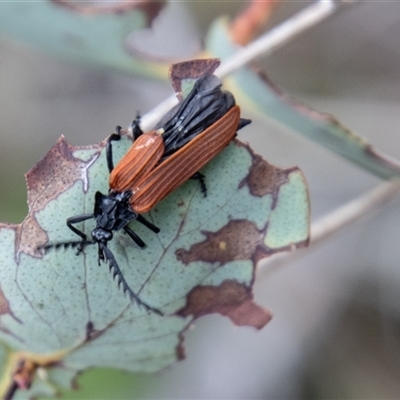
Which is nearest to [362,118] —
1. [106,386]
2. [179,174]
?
[179,174]

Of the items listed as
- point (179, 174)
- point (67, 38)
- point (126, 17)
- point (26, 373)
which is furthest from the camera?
point (67, 38)

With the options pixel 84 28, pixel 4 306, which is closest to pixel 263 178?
pixel 4 306

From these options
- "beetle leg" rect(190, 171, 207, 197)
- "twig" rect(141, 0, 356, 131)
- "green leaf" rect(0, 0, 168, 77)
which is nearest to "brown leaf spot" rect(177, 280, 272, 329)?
"beetle leg" rect(190, 171, 207, 197)

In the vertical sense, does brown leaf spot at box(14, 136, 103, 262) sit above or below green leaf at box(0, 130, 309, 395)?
above

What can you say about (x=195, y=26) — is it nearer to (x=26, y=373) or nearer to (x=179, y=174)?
(x=179, y=174)

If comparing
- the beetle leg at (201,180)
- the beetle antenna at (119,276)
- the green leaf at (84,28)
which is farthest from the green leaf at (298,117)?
the beetle antenna at (119,276)

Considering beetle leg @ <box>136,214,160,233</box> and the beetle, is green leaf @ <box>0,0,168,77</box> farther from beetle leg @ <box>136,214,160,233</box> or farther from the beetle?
beetle leg @ <box>136,214,160,233</box>
